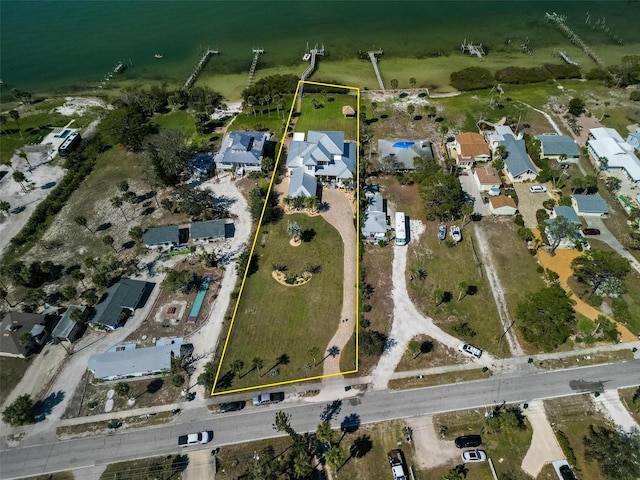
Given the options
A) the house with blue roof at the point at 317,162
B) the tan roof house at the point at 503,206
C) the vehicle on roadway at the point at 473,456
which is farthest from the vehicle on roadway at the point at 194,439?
the tan roof house at the point at 503,206

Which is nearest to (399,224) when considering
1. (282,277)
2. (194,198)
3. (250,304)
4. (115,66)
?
(282,277)

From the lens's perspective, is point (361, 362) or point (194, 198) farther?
point (194, 198)

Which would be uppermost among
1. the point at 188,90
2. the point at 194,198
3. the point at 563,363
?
the point at 188,90

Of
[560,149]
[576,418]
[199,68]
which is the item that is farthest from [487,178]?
[199,68]

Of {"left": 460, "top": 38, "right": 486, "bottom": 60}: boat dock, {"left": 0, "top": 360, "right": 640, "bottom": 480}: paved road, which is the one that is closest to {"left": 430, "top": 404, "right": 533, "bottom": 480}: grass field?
{"left": 0, "top": 360, "right": 640, "bottom": 480}: paved road

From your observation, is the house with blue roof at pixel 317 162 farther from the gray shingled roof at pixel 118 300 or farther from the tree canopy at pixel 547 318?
the tree canopy at pixel 547 318

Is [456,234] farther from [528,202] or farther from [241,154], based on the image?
[241,154]

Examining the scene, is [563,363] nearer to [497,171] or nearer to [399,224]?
[399,224]
